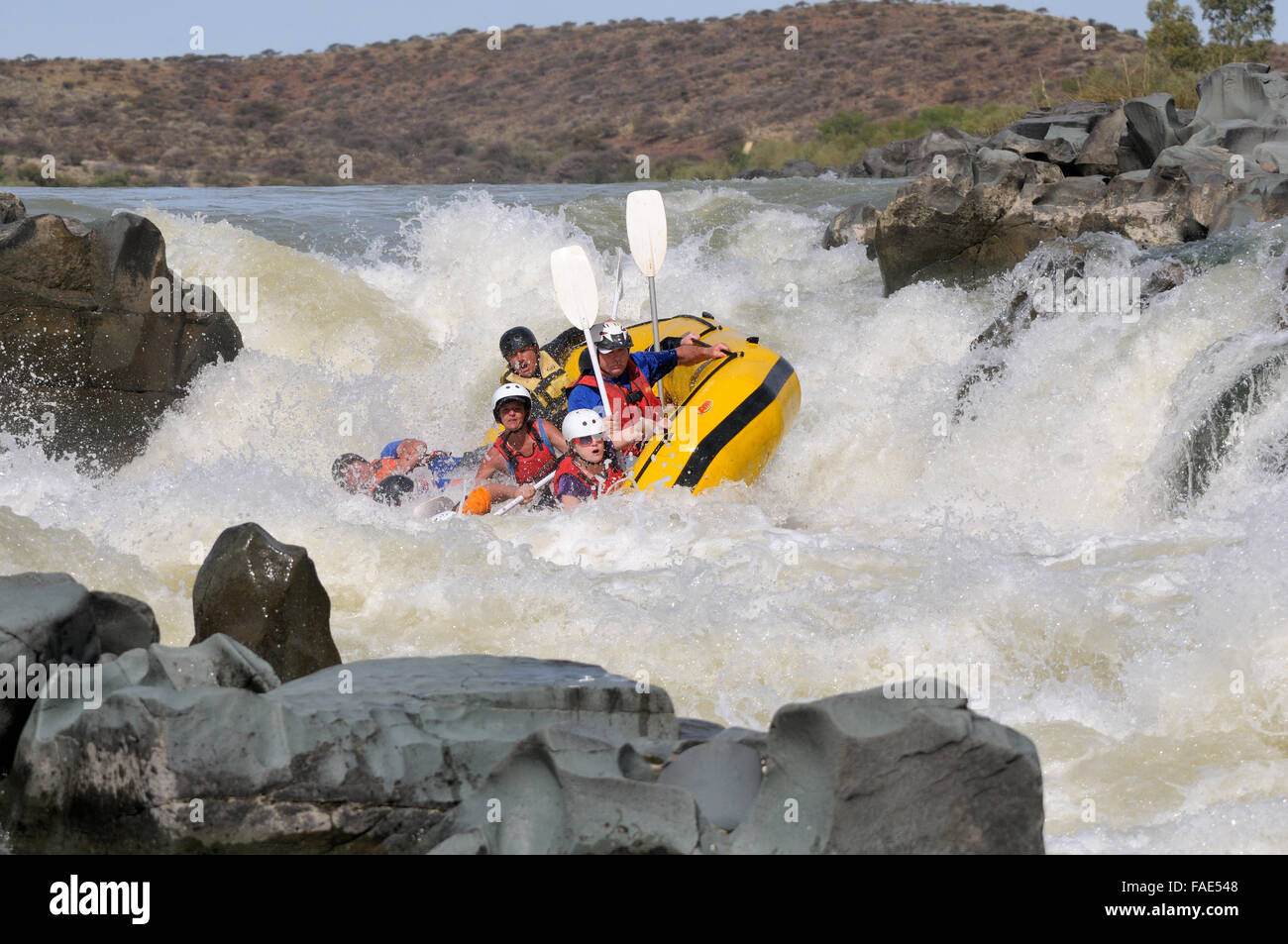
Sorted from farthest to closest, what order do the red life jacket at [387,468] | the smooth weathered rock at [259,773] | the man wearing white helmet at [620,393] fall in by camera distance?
the red life jacket at [387,468]
the man wearing white helmet at [620,393]
the smooth weathered rock at [259,773]

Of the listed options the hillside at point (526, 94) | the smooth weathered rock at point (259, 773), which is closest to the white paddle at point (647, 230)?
the smooth weathered rock at point (259, 773)

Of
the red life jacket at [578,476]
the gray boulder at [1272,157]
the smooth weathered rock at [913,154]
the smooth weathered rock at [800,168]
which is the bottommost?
the red life jacket at [578,476]

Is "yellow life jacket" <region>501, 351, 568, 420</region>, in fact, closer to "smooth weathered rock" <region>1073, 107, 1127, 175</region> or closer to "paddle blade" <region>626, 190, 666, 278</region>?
"paddle blade" <region>626, 190, 666, 278</region>

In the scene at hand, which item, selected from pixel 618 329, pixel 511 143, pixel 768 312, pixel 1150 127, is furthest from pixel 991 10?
→ pixel 618 329

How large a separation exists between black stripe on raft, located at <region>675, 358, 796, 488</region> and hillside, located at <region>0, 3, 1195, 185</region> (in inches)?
1139

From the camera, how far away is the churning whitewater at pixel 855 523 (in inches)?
172

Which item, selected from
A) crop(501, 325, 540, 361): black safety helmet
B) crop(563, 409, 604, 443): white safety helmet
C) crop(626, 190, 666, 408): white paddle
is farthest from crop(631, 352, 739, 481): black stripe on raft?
crop(501, 325, 540, 361): black safety helmet

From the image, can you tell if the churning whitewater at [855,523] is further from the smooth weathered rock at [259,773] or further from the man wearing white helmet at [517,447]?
the smooth weathered rock at [259,773]

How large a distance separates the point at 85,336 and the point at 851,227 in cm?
725

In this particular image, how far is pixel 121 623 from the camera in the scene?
149 inches

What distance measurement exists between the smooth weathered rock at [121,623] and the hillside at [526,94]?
31.2m

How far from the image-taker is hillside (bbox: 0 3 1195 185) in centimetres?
4009

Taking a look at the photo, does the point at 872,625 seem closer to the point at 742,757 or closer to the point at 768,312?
the point at 742,757
